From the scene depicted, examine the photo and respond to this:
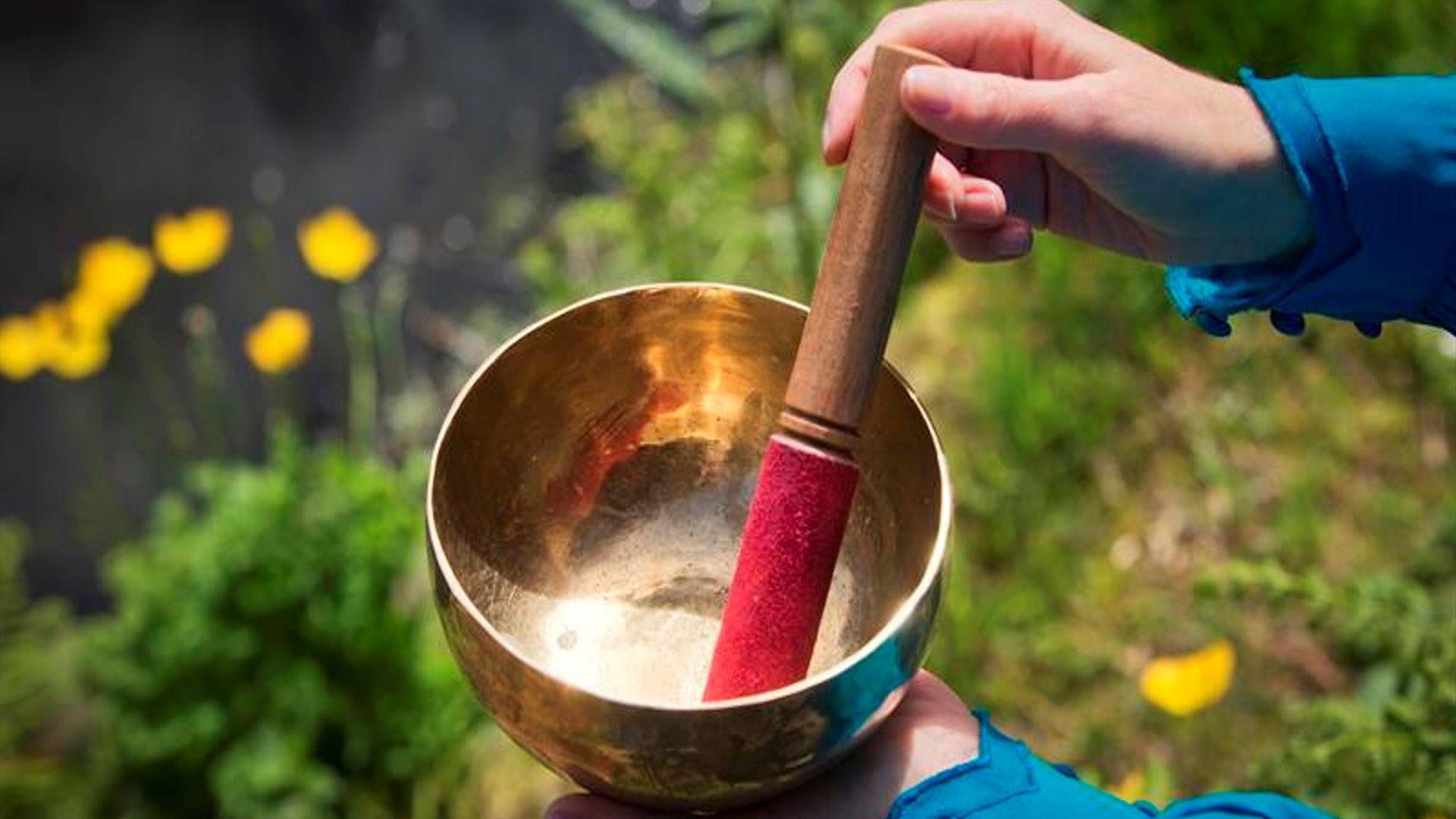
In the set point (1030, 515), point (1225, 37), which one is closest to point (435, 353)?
point (1030, 515)

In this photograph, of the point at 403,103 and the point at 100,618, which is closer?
the point at 100,618

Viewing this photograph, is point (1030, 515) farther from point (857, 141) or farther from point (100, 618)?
point (100, 618)

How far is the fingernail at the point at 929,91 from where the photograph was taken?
3.26 ft

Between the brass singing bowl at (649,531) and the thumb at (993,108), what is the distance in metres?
0.18

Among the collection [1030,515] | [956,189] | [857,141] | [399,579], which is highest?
[857,141]

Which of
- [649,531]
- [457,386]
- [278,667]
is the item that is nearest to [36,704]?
[278,667]

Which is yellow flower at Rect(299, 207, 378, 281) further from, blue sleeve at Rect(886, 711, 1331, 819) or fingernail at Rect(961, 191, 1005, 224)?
blue sleeve at Rect(886, 711, 1331, 819)

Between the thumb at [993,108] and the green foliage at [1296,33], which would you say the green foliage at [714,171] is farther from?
the thumb at [993,108]

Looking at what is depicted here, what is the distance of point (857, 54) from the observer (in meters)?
1.21

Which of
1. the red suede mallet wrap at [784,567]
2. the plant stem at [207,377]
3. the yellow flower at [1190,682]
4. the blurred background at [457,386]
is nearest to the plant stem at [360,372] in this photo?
the blurred background at [457,386]

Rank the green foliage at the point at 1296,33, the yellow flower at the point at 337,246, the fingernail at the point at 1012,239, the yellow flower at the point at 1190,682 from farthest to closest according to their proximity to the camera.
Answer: the yellow flower at the point at 337,246 < the green foliage at the point at 1296,33 < the yellow flower at the point at 1190,682 < the fingernail at the point at 1012,239

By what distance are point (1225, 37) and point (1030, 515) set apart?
0.84 metres

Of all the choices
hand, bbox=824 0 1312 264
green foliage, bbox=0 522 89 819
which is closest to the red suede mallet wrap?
hand, bbox=824 0 1312 264

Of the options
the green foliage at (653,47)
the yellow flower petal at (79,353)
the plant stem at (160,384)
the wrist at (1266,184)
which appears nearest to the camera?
the wrist at (1266,184)
